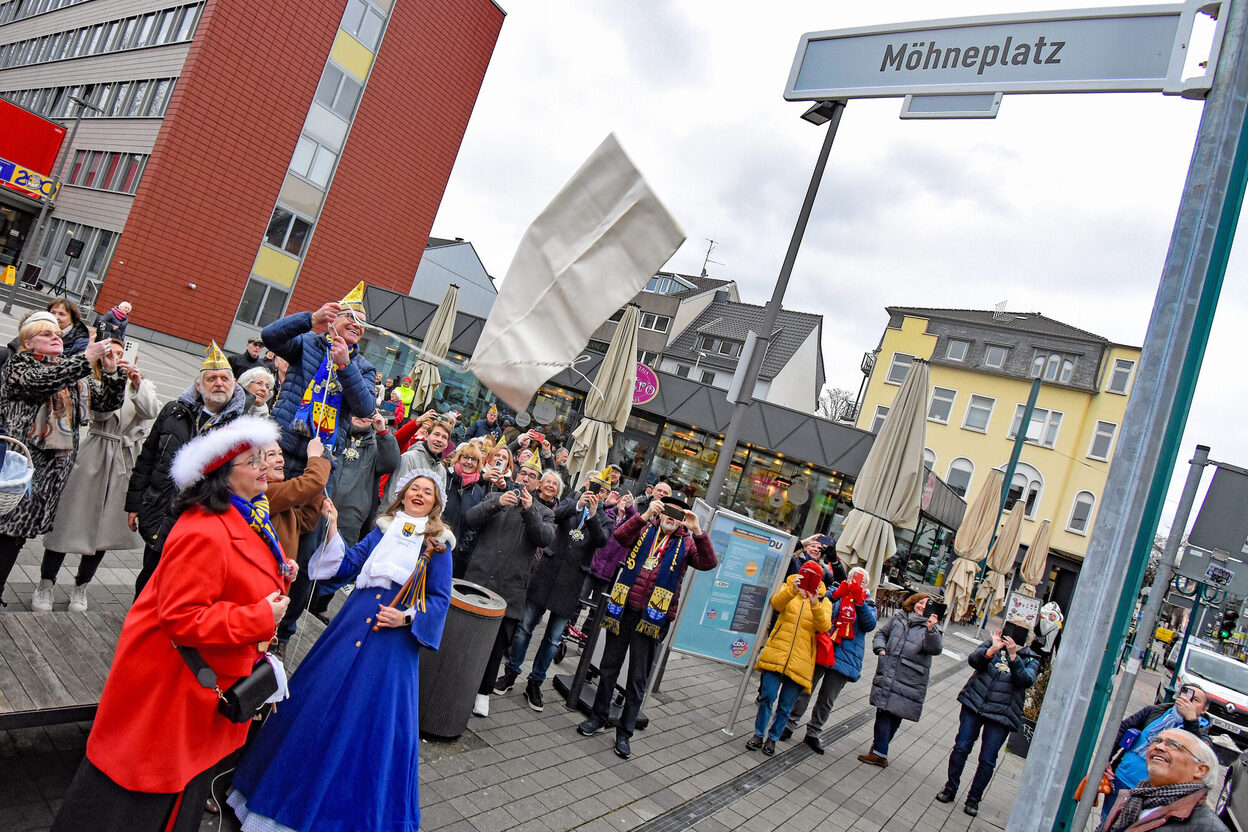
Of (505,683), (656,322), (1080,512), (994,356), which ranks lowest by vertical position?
(505,683)

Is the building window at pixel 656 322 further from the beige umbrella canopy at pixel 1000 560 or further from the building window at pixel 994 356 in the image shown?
the beige umbrella canopy at pixel 1000 560

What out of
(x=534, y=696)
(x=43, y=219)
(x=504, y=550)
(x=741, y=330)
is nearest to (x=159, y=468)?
(x=504, y=550)

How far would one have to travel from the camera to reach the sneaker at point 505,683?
6383mm

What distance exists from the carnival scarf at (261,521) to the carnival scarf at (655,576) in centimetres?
338

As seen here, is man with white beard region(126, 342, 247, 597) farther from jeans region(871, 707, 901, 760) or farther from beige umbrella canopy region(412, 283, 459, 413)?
beige umbrella canopy region(412, 283, 459, 413)

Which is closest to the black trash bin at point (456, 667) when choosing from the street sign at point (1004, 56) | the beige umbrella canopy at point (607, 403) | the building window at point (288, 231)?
the street sign at point (1004, 56)

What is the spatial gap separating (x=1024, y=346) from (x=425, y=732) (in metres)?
36.4

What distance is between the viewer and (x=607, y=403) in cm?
1212

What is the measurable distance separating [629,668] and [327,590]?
2.50m

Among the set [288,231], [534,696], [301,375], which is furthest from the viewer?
[288,231]

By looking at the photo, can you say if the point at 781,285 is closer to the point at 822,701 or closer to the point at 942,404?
the point at 822,701

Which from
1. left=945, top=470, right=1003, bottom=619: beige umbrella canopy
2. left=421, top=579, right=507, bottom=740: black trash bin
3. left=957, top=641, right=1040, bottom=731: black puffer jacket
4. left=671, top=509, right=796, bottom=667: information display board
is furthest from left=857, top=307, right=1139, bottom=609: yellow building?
left=421, top=579, right=507, bottom=740: black trash bin

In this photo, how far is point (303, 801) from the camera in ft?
11.5

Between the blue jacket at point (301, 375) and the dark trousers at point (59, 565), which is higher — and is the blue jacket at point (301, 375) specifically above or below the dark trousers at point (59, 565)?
above
